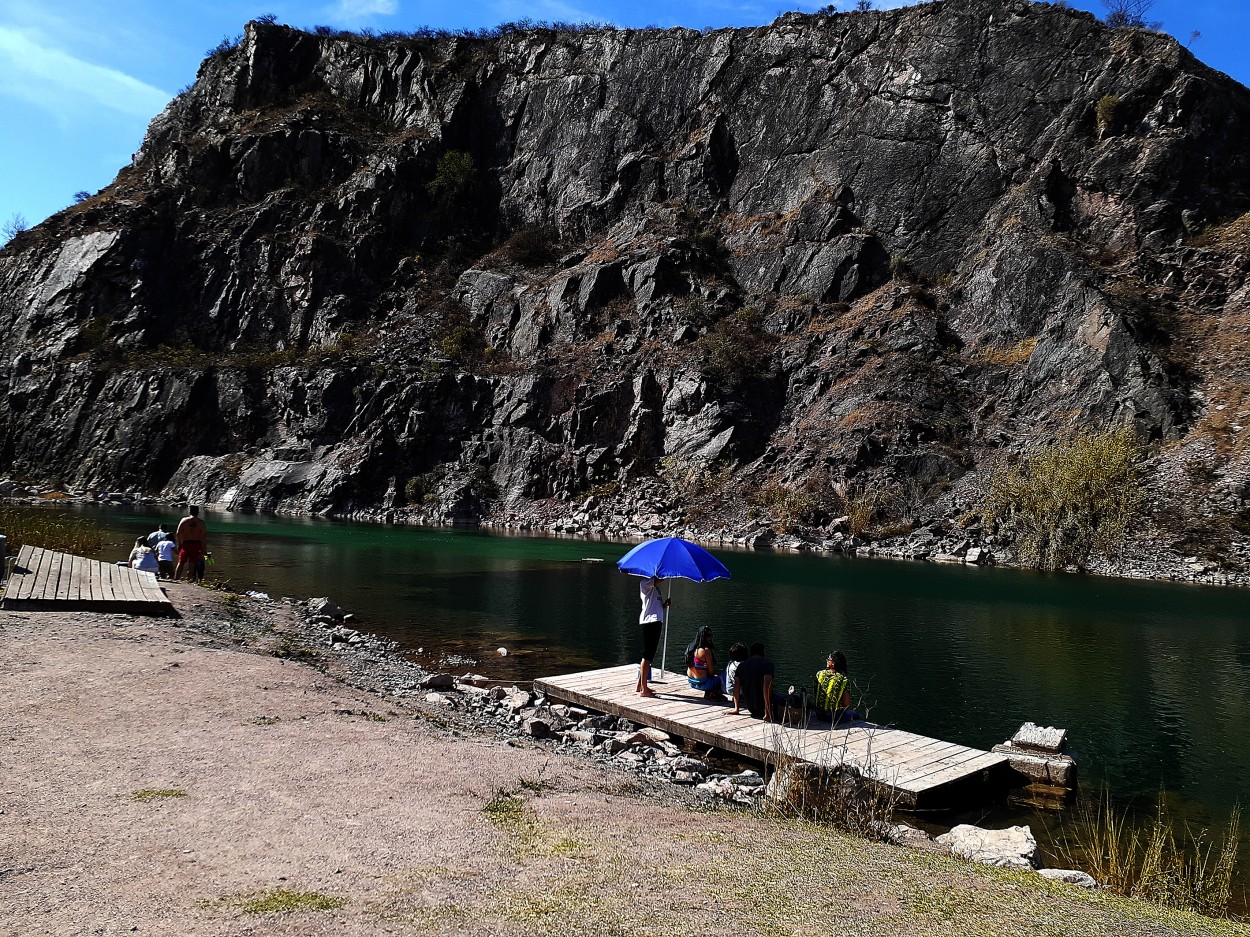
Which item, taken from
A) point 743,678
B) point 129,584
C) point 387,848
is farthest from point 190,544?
point 387,848

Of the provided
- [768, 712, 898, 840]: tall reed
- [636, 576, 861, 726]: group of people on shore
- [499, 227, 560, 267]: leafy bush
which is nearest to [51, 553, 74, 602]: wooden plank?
[636, 576, 861, 726]: group of people on shore

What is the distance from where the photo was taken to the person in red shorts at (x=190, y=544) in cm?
2523

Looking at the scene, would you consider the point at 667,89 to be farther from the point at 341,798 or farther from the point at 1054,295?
the point at 341,798

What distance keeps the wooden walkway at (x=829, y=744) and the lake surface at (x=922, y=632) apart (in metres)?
2.44

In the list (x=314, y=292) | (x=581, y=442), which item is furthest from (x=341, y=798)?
(x=314, y=292)

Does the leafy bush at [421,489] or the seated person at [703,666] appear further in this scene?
the leafy bush at [421,489]

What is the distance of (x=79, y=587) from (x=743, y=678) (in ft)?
50.7

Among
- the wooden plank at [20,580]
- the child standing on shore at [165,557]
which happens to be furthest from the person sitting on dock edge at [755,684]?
the child standing on shore at [165,557]

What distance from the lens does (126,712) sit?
10.0 meters

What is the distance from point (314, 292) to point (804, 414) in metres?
60.5

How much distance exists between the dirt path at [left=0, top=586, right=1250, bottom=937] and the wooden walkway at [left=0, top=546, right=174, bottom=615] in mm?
6869

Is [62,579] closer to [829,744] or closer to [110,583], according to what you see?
[110,583]

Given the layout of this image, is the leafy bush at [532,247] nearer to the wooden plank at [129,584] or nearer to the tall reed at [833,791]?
the wooden plank at [129,584]

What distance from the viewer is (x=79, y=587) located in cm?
1811
